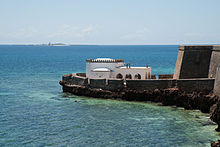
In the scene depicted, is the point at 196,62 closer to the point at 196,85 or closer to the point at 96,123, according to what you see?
the point at 196,85

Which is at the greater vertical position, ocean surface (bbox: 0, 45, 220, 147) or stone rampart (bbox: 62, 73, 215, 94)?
stone rampart (bbox: 62, 73, 215, 94)

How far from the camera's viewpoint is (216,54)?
113ft

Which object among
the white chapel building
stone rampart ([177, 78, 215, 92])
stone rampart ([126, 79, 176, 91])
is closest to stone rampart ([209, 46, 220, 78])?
stone rampart ([177, 78, 215, 92])

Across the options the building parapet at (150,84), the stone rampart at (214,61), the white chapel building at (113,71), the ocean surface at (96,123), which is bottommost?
the ocean surface at (96,123)

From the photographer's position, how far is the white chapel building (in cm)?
3853

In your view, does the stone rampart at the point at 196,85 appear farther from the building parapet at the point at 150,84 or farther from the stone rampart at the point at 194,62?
the stone rampart at the point at 194,62

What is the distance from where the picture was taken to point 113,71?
131 feet

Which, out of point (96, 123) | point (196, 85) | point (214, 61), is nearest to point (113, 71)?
point (196, 85)

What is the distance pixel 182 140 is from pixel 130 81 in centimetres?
1353

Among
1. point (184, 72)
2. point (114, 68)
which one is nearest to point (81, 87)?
point (114, 68)

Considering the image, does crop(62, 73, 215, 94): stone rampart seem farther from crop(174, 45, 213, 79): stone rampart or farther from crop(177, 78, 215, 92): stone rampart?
crop(174, 45, 213, 79): stone rampart

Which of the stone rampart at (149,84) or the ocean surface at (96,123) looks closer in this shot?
the ocean surface at (96,123)

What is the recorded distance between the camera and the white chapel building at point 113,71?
3853cm

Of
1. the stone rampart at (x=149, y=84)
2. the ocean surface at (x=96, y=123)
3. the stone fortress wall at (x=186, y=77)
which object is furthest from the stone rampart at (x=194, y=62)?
the ocean surface at (x=96, y=123)
